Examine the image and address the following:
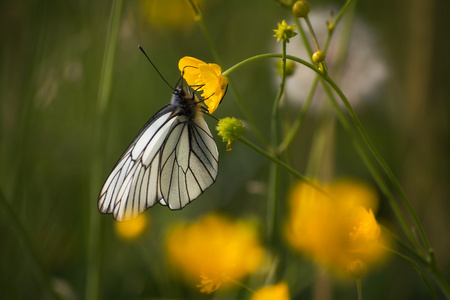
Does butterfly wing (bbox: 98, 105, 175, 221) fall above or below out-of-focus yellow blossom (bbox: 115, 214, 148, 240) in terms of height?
above

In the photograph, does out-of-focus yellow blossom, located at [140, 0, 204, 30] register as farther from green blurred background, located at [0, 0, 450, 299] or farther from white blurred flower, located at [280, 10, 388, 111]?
white blurred flower, located at [280, 10, 388, 111]

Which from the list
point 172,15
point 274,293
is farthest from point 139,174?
point 172,15

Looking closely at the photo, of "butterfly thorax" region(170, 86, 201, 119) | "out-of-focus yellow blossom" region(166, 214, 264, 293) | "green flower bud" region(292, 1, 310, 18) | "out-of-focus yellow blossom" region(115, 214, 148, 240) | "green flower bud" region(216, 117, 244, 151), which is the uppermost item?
"green flower bud" region(292, 1, 310, 18)

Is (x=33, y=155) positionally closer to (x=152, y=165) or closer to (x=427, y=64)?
(x=152, y=165)

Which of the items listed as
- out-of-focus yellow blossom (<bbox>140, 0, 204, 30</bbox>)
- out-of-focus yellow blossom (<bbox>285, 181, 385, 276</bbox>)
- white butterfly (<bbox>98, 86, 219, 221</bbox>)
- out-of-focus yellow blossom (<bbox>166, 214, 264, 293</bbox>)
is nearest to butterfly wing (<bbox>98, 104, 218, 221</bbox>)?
white butterfly (<bbox>98, 86, 219, 221</bbox>)

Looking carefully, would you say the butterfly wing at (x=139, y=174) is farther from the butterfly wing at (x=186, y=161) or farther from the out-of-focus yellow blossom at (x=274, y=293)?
the out-of-focus yellow blossom at (x=274, y=293)

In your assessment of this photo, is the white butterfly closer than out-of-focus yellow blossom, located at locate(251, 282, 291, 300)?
No

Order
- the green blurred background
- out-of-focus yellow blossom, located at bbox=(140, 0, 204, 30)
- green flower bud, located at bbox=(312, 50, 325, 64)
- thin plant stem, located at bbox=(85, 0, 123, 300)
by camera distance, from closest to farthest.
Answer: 1. green flower bud, located at bbox=(312, 50, 325, 64)
2. thin plant stem, located at bbox=(85, 0, 123, 300)
3. the green blurred background
4. out-of-focus yellow blossom, located at bbox=(140, 0, 204, 30)
